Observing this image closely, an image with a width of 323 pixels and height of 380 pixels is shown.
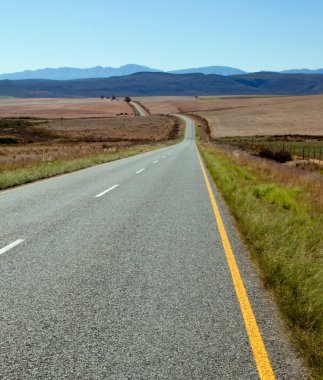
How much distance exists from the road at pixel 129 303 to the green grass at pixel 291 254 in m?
0.18

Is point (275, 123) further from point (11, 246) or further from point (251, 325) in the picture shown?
point (251, 325)

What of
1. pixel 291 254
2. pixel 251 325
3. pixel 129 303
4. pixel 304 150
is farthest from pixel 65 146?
pixel 251 325

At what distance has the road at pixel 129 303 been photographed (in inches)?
137

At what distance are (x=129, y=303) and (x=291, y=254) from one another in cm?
285

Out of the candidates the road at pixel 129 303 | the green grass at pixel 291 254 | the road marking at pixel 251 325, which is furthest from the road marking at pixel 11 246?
the green grass at pixel 291 254

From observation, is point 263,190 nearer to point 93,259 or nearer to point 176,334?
point 93,259

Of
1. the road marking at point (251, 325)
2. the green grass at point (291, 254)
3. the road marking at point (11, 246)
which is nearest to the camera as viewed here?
the road marking at point (251, 325)

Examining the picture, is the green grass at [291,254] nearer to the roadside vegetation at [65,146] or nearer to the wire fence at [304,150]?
the roadside vegetation at [65,146]

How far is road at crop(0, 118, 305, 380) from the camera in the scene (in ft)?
11.4

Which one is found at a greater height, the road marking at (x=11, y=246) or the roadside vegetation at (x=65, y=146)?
the road marking at (x=11, y=246)

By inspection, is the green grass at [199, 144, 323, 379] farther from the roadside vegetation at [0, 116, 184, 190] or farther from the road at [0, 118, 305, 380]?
the roadside vegetation at [0, 116, 184, 190]

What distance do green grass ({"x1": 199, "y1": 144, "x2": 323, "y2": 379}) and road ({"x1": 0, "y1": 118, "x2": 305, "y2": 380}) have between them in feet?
0.58

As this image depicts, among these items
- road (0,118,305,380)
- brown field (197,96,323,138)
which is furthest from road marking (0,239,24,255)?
brown field (197,96,323,138)

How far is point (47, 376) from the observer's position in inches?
129
